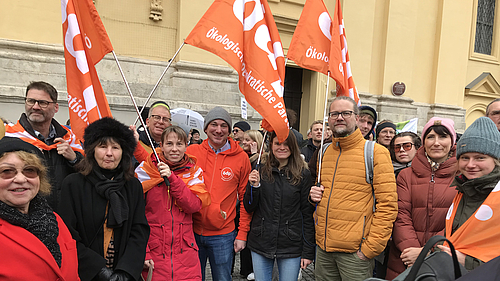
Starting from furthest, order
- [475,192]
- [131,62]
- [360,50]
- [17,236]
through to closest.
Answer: [360,50], [131,62], [475,192], [17,236]

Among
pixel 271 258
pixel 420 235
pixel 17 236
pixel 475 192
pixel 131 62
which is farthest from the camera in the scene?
pixel 131 62

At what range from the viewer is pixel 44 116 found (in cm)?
280

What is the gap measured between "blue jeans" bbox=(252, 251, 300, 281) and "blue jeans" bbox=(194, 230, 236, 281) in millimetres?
320

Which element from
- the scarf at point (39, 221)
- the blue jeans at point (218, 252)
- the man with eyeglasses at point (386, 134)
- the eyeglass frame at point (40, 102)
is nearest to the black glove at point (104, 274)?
the scarf at point (39, 221)

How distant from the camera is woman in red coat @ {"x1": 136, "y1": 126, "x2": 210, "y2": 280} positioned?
2.64 metres

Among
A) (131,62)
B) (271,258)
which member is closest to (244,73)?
(271,258)

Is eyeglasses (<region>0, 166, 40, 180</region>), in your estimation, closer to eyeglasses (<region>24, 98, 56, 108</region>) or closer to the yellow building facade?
eyeglasses (<region>24, 98, 56, 108</region>)

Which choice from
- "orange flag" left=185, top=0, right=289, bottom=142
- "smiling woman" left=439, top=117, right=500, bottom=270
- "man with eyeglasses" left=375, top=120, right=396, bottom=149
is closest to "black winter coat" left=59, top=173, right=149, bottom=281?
"orange flag" left=185, top=0, right=289, bottom=142

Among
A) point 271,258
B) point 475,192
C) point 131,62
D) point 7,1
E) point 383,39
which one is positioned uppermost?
point 383,39

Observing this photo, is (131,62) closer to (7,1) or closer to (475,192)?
(7,1)

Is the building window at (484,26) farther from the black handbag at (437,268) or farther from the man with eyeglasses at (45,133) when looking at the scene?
the man with eyeglasses at (45,133)

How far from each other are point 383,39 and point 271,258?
10.7 meters

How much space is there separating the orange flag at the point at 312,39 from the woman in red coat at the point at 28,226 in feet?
8.63

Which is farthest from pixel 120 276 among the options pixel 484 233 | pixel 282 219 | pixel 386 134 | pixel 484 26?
pixel 484 26
